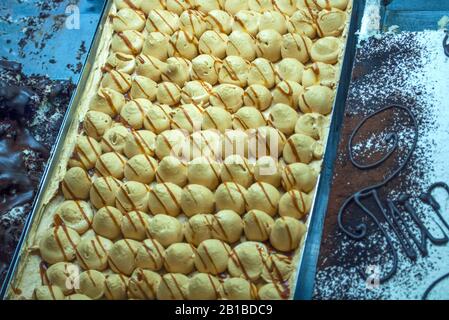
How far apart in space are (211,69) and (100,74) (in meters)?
0.61

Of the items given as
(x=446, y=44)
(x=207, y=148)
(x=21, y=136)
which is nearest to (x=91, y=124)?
(x=21, y=136)

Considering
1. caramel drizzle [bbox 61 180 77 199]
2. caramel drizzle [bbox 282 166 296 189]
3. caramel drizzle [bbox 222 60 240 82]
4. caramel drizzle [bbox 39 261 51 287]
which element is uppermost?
caramel drizzle [bbox 222 60 240 82]

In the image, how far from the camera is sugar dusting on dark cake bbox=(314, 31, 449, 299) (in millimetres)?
2445

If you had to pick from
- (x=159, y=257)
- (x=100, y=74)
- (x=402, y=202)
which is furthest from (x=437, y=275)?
(x=100, y=74)

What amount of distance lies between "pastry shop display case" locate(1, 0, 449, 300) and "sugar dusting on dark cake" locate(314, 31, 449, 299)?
0.05 metres

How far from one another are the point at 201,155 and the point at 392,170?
0.81 metres

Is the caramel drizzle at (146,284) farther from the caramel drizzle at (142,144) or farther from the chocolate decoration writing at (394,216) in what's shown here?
the chocolate decoration writing at (394,216)

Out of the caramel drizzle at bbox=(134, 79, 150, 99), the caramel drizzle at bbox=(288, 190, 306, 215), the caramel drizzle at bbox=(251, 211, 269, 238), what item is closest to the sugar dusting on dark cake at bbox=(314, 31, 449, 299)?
the caramel drizzle at bbox=(288, 190, 306, 215)

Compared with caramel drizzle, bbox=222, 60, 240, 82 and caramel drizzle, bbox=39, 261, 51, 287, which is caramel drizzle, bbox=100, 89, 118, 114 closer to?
caramel drizzle, bbox=222, 60, 240, 82

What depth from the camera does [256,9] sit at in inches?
130

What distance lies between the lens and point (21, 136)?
3.33 metres

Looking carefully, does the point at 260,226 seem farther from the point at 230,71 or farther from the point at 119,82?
the point at 119,82

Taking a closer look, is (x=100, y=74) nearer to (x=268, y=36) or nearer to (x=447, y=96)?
(x=268, y=36)

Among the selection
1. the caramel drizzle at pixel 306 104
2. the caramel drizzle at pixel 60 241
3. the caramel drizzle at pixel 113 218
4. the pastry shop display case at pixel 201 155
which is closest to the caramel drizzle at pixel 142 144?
the pastry shop display case at pixel 201 155
